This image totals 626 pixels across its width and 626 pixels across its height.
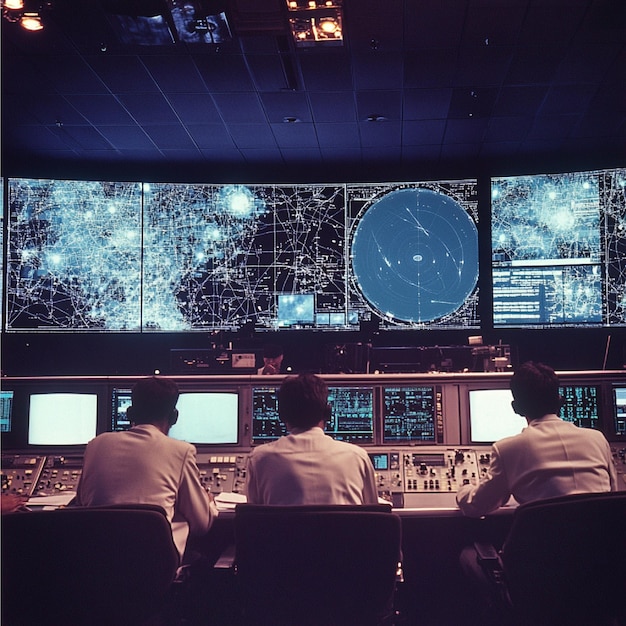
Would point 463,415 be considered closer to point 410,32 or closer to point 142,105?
point 410,32

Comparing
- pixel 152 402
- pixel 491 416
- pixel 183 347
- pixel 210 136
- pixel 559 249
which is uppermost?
pixel 210 136

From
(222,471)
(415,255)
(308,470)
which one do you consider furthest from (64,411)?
(415,255)

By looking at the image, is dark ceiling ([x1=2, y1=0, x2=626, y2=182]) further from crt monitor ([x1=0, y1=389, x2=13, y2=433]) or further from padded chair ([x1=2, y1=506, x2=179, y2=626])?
padded chair ([x1=2, y1=506, x2=179, y2=626])

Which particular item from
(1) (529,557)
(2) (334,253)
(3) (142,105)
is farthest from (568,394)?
(3) (142,105)

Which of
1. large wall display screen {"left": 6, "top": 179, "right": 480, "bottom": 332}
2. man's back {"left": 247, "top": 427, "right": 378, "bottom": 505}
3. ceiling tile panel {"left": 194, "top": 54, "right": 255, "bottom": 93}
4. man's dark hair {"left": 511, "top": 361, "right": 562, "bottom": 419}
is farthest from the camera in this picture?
large wall display screen {"left": 6, "top": 179, "right": 480, "bottom": 332}

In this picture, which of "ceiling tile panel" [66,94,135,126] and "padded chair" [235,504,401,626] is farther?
"ceiling tile panel" [66,94,135,126]

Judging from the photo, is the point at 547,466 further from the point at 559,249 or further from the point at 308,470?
the point at 559,249

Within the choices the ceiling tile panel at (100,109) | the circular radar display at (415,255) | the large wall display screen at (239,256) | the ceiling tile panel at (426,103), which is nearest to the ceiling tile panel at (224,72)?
the ceiling tile panel at (100,109)

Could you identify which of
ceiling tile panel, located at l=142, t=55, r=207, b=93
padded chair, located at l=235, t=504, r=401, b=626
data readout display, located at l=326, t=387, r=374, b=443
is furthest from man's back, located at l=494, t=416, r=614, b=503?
ceiling tile panel, located at l=142, t=55, r=207, b=93
